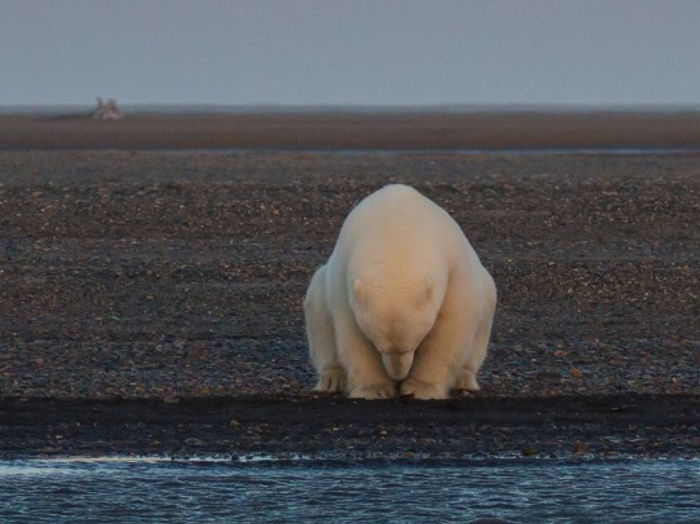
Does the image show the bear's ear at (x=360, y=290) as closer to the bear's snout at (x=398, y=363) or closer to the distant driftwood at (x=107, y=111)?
the bear's snout at (x=398, y=363)

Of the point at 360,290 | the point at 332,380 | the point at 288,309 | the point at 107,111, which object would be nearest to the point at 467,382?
the point at 332,380

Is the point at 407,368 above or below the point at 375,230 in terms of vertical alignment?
below

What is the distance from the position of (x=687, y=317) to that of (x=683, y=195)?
778 centimetres

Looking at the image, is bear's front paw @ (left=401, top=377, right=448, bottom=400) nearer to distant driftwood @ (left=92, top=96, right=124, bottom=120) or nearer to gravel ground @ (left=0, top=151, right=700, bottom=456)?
gravel ground @ (left=0, top=151, right=700, bottom=456)

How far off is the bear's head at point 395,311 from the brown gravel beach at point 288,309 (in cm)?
46

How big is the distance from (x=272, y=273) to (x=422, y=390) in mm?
6344

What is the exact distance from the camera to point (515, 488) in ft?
26.7

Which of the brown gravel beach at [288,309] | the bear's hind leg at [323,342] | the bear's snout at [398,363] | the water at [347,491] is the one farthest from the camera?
the bear's hind leg at [323,342]

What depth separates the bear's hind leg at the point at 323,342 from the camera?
10.6m

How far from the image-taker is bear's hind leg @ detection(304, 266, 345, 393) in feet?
34.7

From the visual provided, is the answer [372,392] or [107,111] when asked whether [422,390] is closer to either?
[372,392]

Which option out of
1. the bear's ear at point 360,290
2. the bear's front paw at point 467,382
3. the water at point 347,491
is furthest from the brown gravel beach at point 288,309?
the bear's ear at point 360,290

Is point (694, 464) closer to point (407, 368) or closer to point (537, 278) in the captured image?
point (407, 368)

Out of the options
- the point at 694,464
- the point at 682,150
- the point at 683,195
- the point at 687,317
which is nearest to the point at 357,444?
the point at 694,464
